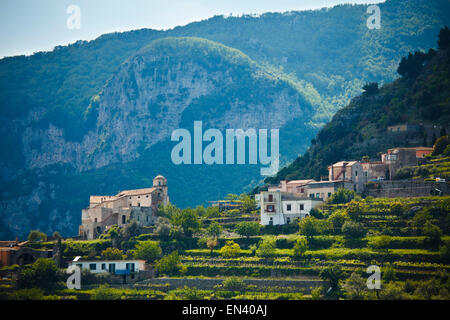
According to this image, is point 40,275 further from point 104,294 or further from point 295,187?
point 295,187

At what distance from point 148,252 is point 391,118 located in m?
44.7

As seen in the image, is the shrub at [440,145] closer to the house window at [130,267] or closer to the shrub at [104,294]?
the house window at [130,267]

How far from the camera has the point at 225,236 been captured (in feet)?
257

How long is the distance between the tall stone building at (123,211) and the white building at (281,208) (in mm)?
13199

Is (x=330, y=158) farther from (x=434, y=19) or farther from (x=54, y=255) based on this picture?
(x=434, y=19)

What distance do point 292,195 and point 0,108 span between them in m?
112

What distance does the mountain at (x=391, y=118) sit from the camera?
9719cm

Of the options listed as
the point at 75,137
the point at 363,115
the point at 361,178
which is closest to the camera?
the point at 361,178

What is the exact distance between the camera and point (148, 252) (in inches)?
2886

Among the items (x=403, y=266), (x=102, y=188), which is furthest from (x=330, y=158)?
(x=102, y=188)

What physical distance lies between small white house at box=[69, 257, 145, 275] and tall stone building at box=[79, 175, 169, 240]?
31.1ft

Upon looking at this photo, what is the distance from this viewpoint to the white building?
257 ft

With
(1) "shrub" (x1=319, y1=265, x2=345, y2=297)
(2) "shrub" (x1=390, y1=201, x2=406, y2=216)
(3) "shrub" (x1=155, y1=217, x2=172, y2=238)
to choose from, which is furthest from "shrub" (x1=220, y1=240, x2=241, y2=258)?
(2) "shrub" (x1=390, y1=201, x2=406, y2=216)

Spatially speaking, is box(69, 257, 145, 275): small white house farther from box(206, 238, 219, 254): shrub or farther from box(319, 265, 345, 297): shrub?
box(319, 265, 345, 297): shrub
